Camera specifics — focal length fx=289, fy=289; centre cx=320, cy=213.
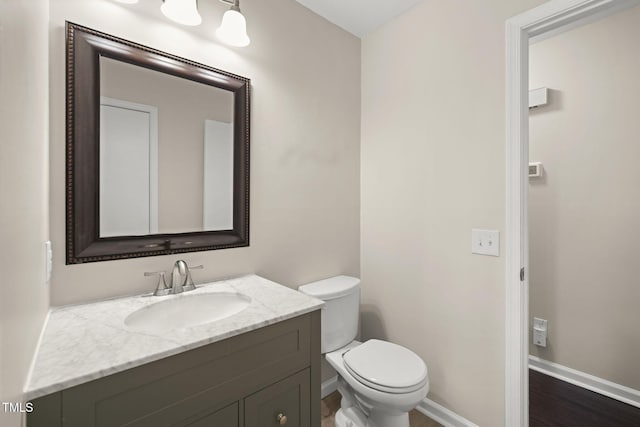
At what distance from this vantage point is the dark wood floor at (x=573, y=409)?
164cm

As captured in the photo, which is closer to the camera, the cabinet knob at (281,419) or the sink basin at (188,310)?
the cabinet knob at (281,419)

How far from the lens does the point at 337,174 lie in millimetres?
1991

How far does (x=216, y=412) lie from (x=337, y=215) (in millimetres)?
1341

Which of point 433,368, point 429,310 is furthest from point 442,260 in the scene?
point 433,368

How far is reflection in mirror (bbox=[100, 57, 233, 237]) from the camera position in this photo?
117 centimetres

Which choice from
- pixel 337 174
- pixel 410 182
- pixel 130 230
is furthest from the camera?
pixel 337 174

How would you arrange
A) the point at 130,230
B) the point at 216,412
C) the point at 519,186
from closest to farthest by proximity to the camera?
the point at 216,412 → the point at 130,230 → the point at 519,186

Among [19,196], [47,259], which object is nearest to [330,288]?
[47,259]

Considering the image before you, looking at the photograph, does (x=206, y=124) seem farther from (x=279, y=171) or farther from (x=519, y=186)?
(x=519, y=186)

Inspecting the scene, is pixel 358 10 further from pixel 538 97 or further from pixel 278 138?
pixel 538 97

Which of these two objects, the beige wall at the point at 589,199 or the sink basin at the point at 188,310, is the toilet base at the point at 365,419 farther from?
the beige wall at the point at 589,199

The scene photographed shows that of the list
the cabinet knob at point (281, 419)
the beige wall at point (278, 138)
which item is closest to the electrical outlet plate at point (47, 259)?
the beige wall at point (278, 138)

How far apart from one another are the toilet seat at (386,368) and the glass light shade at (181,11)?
1730mm

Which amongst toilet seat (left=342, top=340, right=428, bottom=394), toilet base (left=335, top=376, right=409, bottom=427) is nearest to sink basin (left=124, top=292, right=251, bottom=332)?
toilet seat (left=342, top=340, right=428, bottom=394)
